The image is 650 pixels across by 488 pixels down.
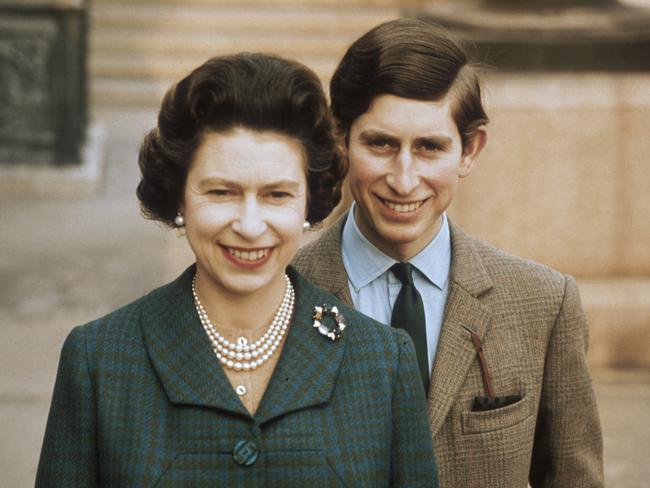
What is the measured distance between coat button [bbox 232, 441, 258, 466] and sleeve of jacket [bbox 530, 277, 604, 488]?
97 centimetres

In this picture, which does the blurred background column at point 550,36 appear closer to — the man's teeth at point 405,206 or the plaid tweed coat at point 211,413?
the man's teeth at point 405,206

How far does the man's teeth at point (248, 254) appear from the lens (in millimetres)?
2436

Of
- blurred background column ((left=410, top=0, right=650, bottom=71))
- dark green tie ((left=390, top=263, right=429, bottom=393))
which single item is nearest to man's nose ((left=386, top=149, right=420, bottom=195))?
dark green tie ((left=390, top=263, right=429, bottom=393))

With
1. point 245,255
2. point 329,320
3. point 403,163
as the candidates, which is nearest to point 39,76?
point 403,163

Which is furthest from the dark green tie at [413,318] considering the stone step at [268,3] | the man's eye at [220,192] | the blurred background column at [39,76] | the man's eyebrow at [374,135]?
the stone step at [268,3]

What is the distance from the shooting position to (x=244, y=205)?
2422 mm

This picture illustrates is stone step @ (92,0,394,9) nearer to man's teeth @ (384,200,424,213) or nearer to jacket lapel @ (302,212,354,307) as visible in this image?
jacket lapel @ (302,212,354,307)

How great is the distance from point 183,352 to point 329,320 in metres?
0.33

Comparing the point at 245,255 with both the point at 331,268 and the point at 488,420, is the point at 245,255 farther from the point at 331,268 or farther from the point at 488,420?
the point at 488,420

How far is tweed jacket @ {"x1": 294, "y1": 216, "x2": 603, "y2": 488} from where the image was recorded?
2.96 m

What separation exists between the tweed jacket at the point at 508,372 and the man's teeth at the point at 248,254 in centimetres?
61

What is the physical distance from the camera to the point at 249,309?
2.54 meters

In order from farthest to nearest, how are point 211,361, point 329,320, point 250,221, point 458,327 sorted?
point 458,327
point 329,320
point 211,361
point 250,221

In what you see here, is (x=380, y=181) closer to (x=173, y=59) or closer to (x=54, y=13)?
(x=54, y=13)
